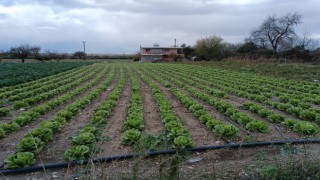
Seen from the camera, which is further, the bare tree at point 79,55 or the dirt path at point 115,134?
the bare tree at point 79,55

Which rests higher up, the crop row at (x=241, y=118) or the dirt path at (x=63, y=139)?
the crop row at (x=241, y=118)

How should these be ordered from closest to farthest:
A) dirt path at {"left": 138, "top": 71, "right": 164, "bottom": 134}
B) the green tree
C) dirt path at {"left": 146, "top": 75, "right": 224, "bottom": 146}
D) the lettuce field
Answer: the lettuce field → dirt path at {"left": 146, "top": 75, "right": 224, "bottom": 146} → dirt path at {"left": 138, "top": 71, "right": 164, "bottom": 134} → the green tree

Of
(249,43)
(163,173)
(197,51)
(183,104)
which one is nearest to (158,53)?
(197,51)

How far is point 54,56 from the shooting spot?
253 ft

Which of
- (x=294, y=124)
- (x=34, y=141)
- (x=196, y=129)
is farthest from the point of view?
(x=196, y=129)

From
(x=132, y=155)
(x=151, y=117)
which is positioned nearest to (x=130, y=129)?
(x=132, y=155)

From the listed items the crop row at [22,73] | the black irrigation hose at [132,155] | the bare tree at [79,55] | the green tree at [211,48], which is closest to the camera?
the black irrigation hose at [132,155]

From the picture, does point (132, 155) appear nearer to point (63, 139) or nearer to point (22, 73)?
point (63, 139)

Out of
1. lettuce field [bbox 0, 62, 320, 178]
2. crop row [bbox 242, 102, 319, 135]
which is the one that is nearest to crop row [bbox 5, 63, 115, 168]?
lettuce field [bbox 0, 62, 320, 178]

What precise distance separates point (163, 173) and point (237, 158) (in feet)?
6.85

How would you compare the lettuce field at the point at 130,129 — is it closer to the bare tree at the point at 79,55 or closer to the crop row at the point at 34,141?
the crop row at the point at 34,141

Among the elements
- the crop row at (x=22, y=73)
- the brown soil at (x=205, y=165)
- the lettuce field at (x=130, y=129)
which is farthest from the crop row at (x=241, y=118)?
the crop row at (x=22, y=73)

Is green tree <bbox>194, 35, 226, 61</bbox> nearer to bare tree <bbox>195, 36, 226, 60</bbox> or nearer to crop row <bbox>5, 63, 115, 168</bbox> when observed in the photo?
bare tree <bbox>195, 36, 226, 60</bbox>

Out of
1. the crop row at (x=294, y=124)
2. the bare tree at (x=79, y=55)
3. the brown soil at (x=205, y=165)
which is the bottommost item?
→ the brown soil at (x=205, y=165)
